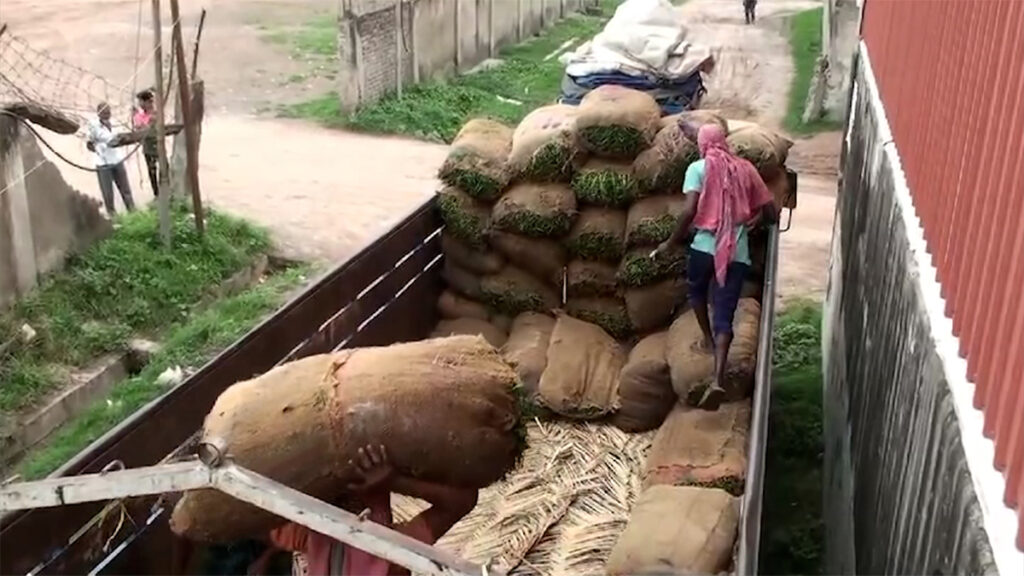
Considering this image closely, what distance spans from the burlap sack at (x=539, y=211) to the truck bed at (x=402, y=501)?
0.50m

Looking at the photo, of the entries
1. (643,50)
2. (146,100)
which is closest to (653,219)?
(643,50)

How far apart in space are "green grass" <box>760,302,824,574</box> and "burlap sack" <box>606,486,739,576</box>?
1673mm

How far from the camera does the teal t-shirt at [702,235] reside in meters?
5.15

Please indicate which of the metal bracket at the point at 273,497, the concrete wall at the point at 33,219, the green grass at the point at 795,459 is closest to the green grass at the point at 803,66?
the green grass at the point at 795,459

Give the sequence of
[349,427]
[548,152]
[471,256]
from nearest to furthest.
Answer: [349,427] < [548,152] < [471,256]

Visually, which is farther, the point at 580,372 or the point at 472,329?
the point at 472,329

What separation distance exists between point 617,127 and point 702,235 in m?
0.93

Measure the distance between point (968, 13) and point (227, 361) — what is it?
2.71 meters

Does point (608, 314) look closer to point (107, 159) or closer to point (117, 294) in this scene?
point (117, 294)

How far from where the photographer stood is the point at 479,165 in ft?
20.6

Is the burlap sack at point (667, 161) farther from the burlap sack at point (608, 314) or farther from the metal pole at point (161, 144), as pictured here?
the metal pole at point (161, 144)

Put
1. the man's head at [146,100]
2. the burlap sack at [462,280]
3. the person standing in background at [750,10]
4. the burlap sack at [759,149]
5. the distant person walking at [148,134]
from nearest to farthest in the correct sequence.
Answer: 1. the burlap sack at [759,149]
2. the burlap sack at [462,280]
3. the distant person walking at [148,134]
4. the man's head at [146,100]
5. the person standing in background at [750,10]

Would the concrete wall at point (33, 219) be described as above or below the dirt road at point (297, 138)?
above

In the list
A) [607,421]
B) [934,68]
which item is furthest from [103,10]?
[934,68]
